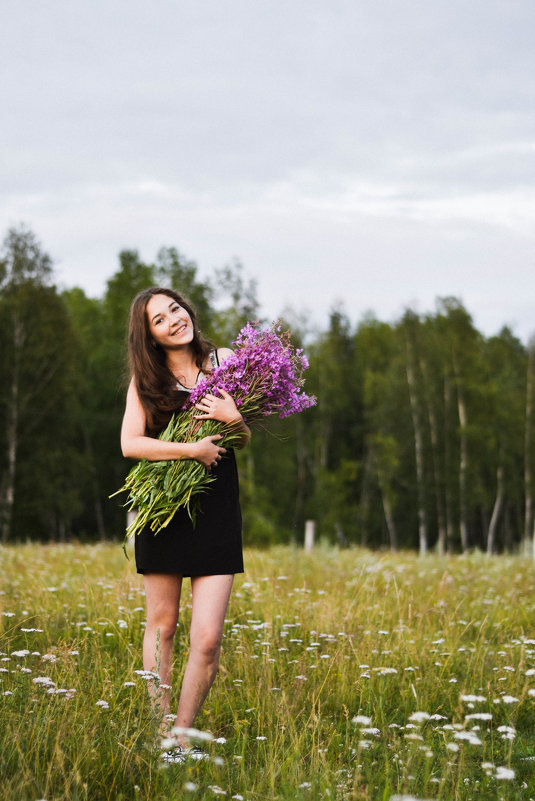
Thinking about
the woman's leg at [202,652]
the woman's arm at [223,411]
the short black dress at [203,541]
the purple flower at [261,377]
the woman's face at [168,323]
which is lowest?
the woman's leg at [202,652]

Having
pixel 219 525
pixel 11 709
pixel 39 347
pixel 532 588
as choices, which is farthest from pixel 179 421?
pixel 39 347

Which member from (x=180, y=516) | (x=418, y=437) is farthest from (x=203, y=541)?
(x=418, y=437)

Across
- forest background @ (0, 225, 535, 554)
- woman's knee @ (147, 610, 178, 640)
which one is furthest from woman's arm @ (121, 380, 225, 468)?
forest background @ (0, 225, 535, 554)

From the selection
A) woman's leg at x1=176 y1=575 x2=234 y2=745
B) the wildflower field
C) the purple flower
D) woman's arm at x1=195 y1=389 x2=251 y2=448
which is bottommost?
the wildflower field

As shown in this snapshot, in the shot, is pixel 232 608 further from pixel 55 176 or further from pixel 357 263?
pixel 357 263

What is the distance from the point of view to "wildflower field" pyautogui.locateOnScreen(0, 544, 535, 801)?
104 inches

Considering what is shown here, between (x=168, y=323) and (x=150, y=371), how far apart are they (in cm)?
25

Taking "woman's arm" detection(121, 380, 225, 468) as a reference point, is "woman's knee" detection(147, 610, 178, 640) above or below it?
below

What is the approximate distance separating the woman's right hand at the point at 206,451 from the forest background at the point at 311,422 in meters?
23.4

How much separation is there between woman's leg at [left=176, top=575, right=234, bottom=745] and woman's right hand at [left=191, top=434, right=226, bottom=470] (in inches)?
20.8

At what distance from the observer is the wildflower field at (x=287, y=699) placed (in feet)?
8.67

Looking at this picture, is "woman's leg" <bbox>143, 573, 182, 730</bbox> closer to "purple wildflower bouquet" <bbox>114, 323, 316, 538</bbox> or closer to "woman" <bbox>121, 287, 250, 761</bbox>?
"woman" <bbox>121, 287, 250, 761</bbox>

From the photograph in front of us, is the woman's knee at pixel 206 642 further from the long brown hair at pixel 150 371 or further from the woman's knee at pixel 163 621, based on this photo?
the long brown hair at pixel 150 371

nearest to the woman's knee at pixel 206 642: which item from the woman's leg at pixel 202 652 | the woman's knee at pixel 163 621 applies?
the woman's leg at pixel 202 652
